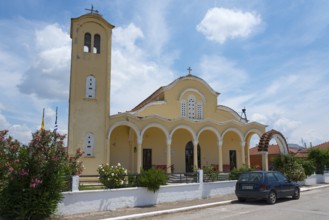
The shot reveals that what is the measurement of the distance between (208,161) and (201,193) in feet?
37.0

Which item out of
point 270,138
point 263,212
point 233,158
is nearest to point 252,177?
point 263,212

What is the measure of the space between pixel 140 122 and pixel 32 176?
461 inches

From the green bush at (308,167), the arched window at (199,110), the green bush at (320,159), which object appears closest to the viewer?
the green bush at (308,167)

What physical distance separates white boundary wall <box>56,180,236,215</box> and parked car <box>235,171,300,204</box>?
212cm

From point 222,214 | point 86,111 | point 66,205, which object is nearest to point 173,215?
point 222,214

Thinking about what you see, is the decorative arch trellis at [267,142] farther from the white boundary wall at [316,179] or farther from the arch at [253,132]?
the white boundary wall at [316,179]

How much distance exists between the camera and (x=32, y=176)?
938 centimetres

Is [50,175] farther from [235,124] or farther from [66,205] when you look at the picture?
[235,124]

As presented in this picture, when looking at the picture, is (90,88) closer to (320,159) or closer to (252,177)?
(252,177)

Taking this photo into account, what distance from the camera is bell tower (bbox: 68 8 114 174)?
19219 millimetres

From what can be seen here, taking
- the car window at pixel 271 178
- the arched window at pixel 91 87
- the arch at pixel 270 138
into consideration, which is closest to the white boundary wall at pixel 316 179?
the arch at pixel 270 138

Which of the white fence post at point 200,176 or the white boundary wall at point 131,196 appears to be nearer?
the white boundary wall at point 131,196

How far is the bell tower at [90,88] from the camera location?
19.2 m

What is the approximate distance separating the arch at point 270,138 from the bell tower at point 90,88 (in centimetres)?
1053
